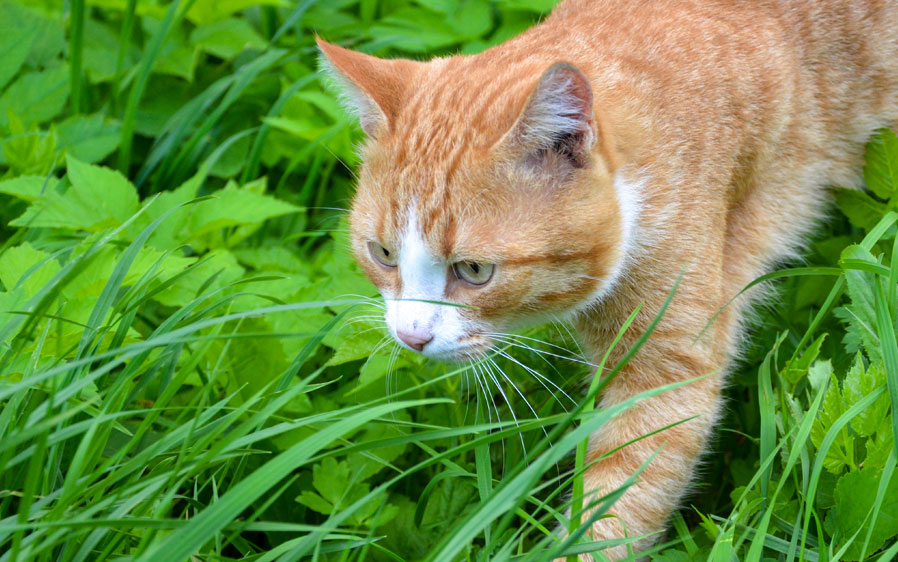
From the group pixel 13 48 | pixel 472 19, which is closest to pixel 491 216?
pixel 472 19

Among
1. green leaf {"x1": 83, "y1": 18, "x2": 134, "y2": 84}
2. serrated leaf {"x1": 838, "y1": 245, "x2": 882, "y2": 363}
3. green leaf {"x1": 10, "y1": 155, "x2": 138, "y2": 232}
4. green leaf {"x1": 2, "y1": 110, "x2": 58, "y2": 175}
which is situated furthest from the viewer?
green leaf {"x1": 83, "y1": 18, "x2": 134, "y2": 84}

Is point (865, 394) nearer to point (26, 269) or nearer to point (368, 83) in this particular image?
point (368, 83)

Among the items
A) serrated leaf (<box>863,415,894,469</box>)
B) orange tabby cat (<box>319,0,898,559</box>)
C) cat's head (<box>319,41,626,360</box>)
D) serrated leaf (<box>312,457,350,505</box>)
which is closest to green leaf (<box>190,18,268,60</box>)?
orange tabby cat (<box>319,0,898,559</box>)

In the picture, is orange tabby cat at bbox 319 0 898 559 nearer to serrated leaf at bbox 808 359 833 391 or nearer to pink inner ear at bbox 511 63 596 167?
pink inner ear at bbox 511 63 596 167

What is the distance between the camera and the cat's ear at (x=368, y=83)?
235 cm

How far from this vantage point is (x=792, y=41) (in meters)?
2.75

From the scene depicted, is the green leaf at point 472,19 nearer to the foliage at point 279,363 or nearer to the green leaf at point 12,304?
the foliage at point 279,363

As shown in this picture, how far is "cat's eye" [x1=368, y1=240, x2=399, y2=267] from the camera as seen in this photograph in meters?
2.36

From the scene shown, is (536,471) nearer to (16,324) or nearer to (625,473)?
(625,473)

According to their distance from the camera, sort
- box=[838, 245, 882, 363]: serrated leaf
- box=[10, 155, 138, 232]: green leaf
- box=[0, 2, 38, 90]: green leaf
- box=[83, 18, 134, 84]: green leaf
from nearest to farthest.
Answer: box=[838, 245, 882, 363]: serrated leaf → box=[10, 155, 138, 232]: green leaf → box=[0, 2, 38, 90]: green leaf → box=[83, 18, 134, 84]: green leaf

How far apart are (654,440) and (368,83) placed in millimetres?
1226

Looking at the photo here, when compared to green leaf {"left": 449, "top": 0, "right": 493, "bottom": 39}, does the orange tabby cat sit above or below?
below

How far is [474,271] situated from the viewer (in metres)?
2.21

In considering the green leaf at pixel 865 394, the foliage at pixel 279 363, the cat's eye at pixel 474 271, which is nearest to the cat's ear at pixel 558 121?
the cat's eye at pixel 474 271
